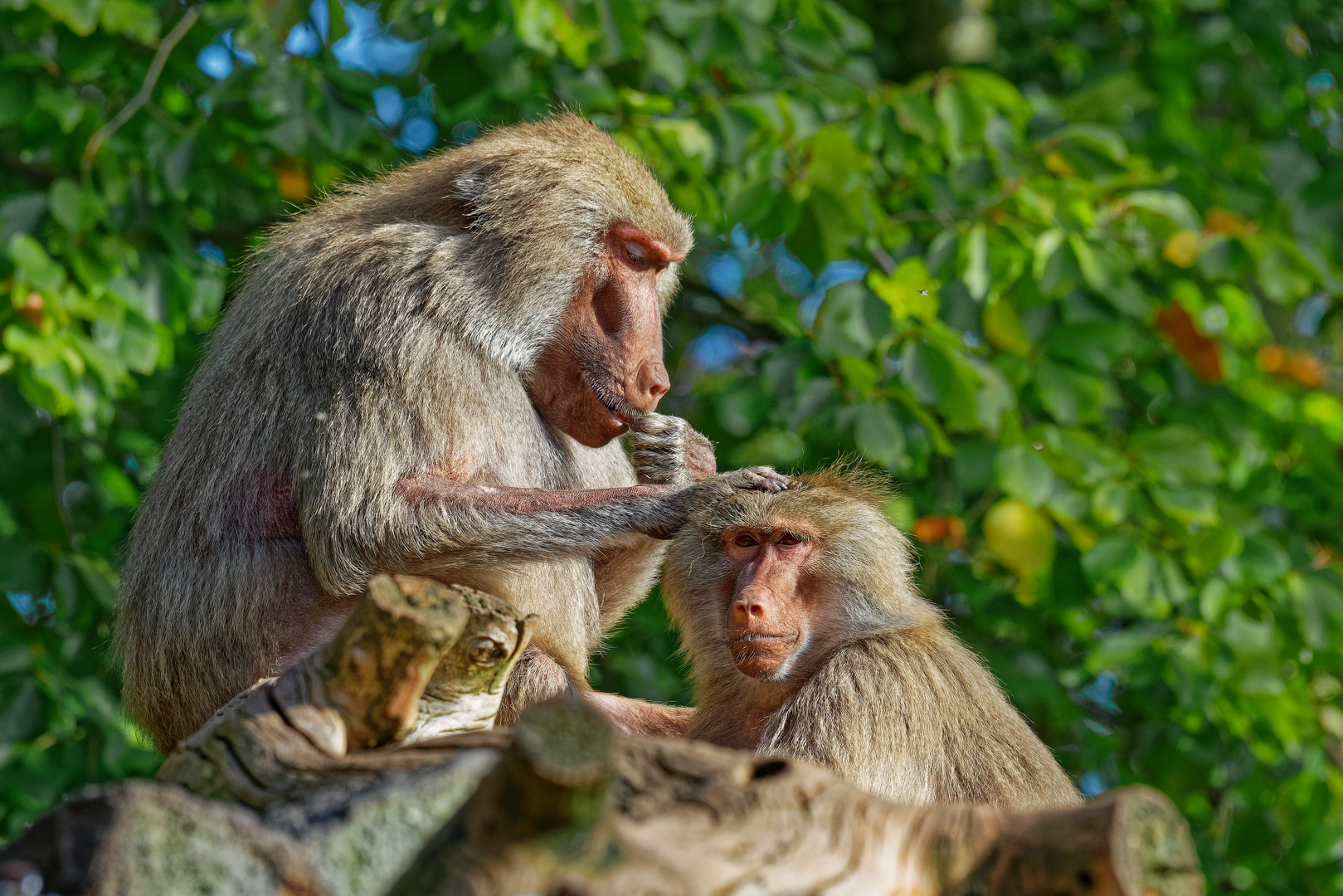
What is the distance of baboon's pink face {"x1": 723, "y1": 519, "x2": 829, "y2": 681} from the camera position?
11.8 ft

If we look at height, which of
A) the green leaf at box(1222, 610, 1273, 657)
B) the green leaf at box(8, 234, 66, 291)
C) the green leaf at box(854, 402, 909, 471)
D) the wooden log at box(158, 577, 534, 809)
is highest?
the green leaf at box(8, 234, 66, 291)

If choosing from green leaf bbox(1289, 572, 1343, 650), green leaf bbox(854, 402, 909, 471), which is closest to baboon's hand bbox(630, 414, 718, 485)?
green leaf bbox(854, 402, 909, 471)

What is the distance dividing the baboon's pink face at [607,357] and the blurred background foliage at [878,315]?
1.00m

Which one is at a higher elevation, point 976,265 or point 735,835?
point 735,835

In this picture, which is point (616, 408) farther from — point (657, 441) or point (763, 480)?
point (763, 480)

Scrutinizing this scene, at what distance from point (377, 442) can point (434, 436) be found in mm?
155

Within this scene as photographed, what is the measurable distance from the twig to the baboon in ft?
5.66

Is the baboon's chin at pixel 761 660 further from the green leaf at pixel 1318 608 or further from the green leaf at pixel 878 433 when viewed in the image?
the green leaf at pixel 1318 608

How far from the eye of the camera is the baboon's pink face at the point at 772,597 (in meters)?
3.59

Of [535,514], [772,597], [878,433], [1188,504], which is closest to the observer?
[535,514]

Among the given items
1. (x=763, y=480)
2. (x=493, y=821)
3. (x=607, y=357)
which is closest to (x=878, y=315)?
(x=607, y=357)

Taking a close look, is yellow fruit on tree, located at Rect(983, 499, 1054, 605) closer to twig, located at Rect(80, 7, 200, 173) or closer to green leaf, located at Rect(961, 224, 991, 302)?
green leaf, located at Rect(961, 224, 991, 302)

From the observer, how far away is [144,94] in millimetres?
5562

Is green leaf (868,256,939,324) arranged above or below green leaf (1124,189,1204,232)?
below
